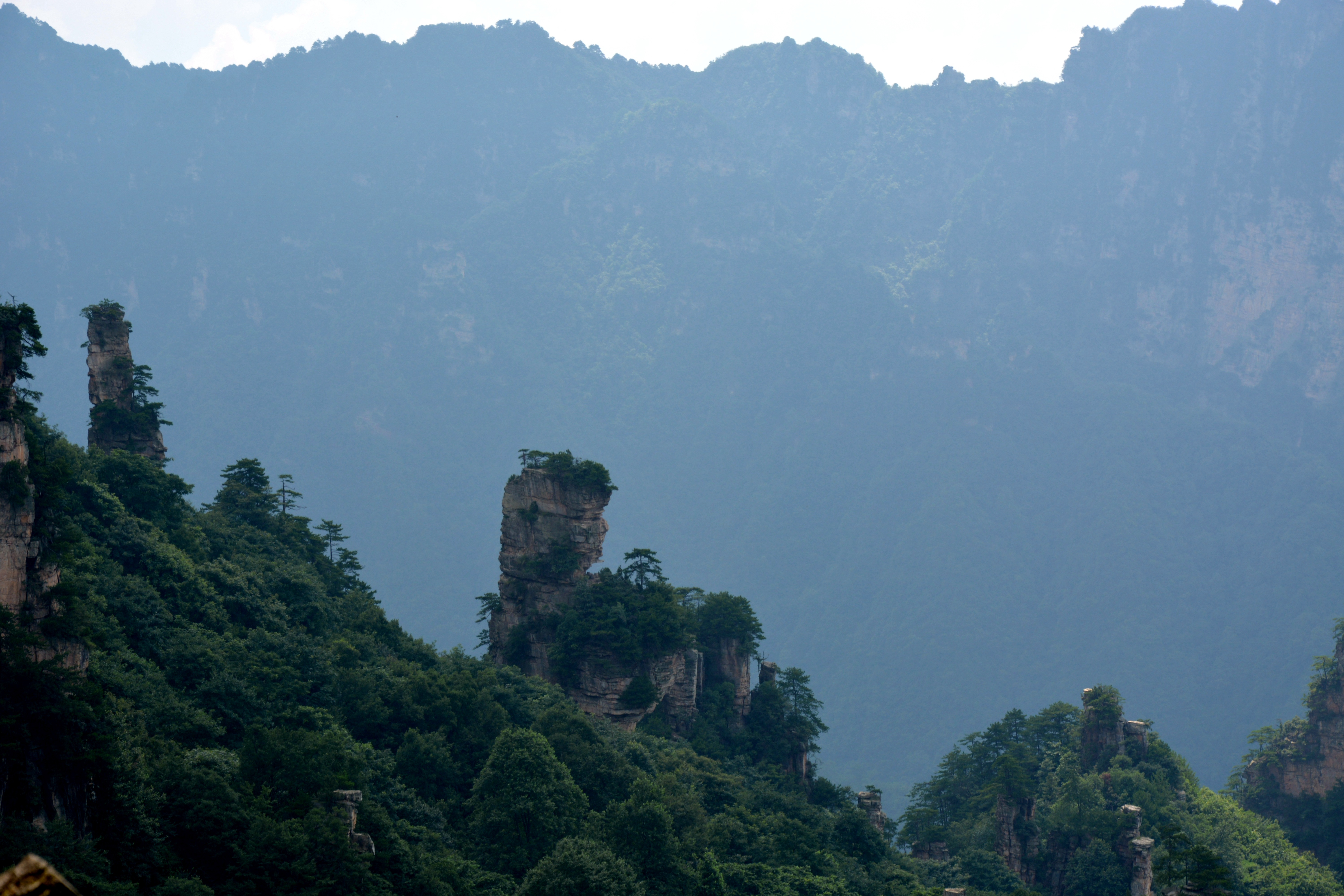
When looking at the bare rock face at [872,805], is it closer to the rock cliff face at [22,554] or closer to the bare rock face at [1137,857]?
the bare rock face at [1137,857]

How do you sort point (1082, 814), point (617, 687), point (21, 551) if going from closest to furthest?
point (21, 551)
point (617, 687)
point (1082, 814)

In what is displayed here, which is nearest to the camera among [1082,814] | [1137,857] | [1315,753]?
[1137,857]

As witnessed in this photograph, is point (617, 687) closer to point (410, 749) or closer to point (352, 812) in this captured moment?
point (410, 749)

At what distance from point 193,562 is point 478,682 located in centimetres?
1263

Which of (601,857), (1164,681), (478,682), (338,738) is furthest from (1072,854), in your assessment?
(1164,681)

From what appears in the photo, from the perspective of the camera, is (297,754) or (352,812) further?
(297,754)

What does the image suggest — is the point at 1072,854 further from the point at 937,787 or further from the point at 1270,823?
the point at 1270,823

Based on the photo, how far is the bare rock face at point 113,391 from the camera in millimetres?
53625

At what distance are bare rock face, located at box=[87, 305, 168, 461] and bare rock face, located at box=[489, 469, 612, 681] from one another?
18807 millimetres

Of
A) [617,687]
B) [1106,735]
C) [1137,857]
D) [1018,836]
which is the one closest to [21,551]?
[617,687]

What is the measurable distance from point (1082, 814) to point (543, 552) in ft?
111

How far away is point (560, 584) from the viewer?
60.9m

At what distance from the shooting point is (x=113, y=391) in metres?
54.5

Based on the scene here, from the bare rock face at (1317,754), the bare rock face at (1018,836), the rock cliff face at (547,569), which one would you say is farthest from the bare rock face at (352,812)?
the bare rock face at (1317,754)
